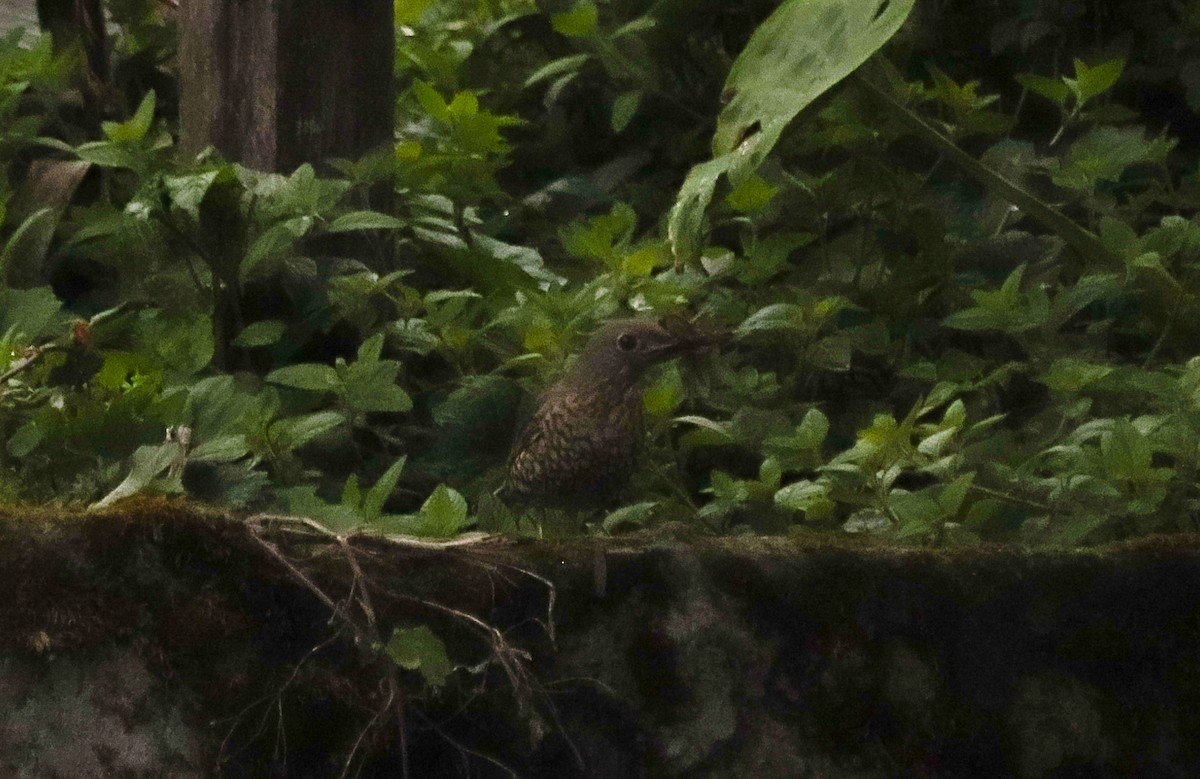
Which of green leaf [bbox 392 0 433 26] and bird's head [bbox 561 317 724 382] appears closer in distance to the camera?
bird's head [bbox 561 317 724 382]

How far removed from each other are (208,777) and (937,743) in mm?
1095

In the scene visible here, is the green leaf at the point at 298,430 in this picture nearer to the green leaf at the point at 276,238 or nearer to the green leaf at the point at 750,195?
the green leaf at the point at 276,238

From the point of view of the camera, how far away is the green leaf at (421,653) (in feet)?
7.81

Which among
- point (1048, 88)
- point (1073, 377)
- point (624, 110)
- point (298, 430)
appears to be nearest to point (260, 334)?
point (298, 430)

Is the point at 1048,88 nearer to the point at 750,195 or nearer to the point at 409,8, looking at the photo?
the point at 750,195

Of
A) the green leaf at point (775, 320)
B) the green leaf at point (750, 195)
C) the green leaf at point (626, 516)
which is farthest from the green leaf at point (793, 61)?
the green leaf at point (626, 516)

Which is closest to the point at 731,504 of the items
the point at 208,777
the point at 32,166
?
the point at 208,777

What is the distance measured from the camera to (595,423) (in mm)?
2836

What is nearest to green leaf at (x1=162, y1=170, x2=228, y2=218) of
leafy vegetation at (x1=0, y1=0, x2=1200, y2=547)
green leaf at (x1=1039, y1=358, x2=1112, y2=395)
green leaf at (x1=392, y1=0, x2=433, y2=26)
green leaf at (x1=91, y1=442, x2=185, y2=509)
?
leafy vegetation at (x1=0, y1=0, x2=1200, y2=547)

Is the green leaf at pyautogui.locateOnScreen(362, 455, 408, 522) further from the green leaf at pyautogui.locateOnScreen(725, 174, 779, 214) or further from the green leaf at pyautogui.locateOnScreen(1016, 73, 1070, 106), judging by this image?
the green leaf at pyautogui.locateOnScreen(1016, 73, 1070, 106)

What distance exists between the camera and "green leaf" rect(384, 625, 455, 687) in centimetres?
238

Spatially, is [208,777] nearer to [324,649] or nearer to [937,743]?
[324,649]

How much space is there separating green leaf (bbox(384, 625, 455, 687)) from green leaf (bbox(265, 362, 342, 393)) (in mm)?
726

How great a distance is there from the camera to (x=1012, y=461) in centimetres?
330
